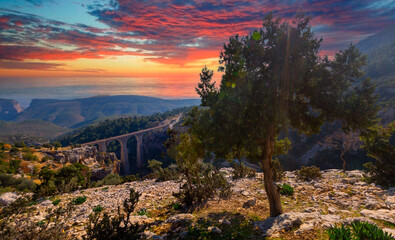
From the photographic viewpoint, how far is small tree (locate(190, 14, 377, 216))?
7.09 metres

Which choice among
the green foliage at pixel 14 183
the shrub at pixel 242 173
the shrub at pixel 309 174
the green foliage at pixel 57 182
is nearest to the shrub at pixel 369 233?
the shrub at pixel 309 174

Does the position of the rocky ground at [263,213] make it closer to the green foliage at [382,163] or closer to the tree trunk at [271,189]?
the tree trunk at [271,189]

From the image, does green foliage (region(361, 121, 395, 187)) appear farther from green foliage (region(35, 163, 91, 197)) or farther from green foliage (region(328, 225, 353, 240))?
green foliage (region(35, 163, 91, 197))

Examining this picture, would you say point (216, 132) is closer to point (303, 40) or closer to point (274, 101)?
point (274, 101)

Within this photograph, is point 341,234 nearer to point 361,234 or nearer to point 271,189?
point 361,234

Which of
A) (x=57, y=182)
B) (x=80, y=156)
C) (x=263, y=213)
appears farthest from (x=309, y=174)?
(x=80, y=156)

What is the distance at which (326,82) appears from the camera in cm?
764

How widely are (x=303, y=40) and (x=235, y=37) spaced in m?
2.86

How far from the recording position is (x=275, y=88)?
7.57 metres

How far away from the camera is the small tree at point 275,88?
7.09 meters

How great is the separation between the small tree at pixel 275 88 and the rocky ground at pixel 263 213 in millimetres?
3210

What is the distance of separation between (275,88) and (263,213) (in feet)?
21.6

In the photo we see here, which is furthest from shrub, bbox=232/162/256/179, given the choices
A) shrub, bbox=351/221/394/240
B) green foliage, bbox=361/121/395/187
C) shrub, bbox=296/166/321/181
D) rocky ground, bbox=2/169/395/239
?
shrub, bbox=351/221/394/240

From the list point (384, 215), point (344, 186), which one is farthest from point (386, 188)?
point (384, 215)
